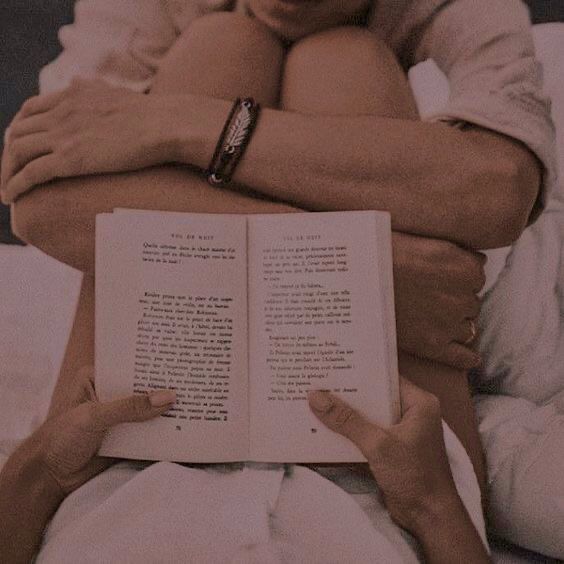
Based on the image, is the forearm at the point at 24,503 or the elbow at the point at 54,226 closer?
the forearm at the point at 24,503

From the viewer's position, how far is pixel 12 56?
1.20 meters

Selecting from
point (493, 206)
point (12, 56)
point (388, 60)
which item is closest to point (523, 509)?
point (493, 206)

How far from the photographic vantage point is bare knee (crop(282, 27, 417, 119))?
792mm

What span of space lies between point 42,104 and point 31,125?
1.4 inches

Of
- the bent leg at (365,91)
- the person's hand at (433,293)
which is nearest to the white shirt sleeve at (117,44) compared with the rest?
the bent leg at (365,91)

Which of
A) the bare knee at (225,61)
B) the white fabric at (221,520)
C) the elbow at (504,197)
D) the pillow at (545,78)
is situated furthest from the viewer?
the pillow at (545,78)

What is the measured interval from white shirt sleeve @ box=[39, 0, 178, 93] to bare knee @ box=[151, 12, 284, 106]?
6cm

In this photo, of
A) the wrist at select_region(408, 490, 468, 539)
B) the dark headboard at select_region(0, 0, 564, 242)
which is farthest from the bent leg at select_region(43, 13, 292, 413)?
the dark headboard at select_region(0, 0, 564, 242)

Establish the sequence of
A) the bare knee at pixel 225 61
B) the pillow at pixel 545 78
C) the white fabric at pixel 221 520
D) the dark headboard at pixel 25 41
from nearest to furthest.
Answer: the white fabric at pixel 221 520 < the bare knee at pixel 225 61 < the pillow at pixel 545 78 < the dark headboard at pixel 25 41

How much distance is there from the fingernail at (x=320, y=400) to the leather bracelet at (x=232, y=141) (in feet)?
0.88

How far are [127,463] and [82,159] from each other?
35cm

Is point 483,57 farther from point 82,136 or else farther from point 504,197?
point 82,136

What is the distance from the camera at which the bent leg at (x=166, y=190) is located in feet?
2.37

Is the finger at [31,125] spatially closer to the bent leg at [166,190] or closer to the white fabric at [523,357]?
the bent leg at [166,190]
